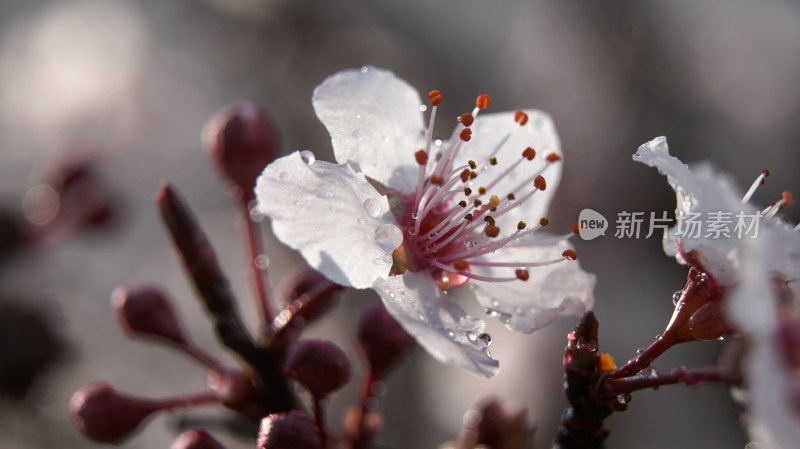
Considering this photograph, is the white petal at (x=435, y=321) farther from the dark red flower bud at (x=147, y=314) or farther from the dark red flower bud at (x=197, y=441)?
the dark red flower bud at (x=147, y=314)

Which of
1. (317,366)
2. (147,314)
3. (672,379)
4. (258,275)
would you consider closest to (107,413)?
(147,314)

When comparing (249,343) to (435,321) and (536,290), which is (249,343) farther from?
(536,290)

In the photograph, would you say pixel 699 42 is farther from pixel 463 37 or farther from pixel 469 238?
pixel 469 238

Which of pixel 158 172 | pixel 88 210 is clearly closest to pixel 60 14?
pixel 158 172

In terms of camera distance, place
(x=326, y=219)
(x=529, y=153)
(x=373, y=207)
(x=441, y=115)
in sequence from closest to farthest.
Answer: (x=326, y=219) → (x=373, y=207) → (x=529, y=153) → (x=441, y=115)

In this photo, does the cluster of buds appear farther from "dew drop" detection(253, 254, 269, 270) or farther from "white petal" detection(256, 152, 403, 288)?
"white petal" detection(256, 152, 403, 288)

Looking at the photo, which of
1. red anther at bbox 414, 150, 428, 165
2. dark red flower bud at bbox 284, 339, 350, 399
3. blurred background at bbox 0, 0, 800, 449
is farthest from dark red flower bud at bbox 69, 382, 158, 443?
blurred background at bbox 0, 0, 800, 449
